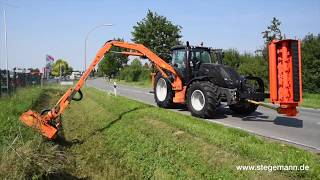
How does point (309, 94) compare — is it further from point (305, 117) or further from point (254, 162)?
point (254, 162)

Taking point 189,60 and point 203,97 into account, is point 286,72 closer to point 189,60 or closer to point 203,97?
point 203,97

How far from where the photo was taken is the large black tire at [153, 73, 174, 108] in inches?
660

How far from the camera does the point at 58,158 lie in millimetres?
8984

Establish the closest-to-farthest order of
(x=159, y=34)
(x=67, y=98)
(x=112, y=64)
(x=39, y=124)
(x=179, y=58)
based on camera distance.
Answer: (x=39, y=124) < (x=67, y=98) < (x=179, y=58) < (x=159, y=34) < (x=112, y=64)

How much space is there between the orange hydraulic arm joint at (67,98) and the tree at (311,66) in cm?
1301

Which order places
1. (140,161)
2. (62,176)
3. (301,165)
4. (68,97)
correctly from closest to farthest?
1. (301,165)
2. (62,176)
3. (140,161)
4. (68,97)

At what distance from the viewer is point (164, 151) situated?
955cm

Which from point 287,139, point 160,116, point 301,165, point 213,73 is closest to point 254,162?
point 301,165

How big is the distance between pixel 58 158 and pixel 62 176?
0.46 m

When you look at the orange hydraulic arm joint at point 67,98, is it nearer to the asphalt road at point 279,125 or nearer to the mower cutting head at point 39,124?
the mower cutting head at point 39,124

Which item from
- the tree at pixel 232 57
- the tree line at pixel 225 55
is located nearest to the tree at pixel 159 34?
the tree line at pixel 225 55

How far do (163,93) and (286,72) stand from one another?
683cm

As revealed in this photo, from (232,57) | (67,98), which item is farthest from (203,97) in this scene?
(232,57)

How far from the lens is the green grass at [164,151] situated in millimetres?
7656
